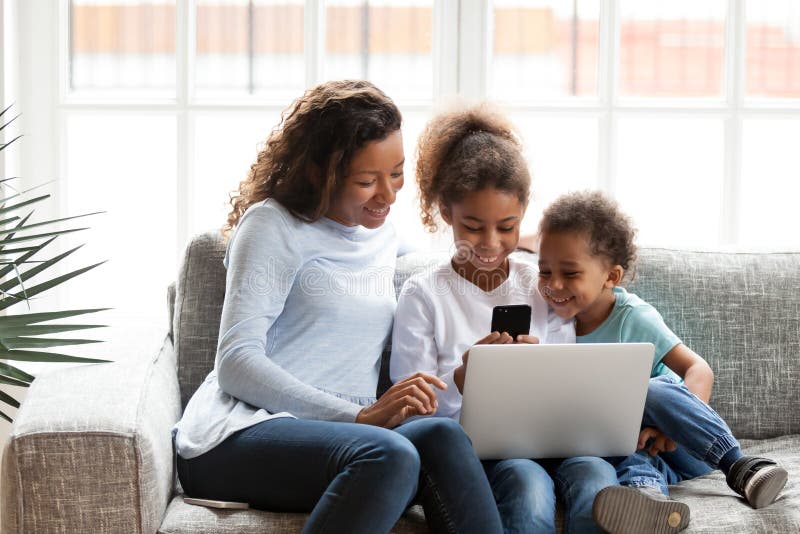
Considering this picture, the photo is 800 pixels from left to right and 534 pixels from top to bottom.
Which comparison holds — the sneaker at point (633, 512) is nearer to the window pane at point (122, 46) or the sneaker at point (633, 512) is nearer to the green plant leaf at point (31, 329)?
the green plant leaf at point (31, 329)

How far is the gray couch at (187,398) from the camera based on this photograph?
1.57 m

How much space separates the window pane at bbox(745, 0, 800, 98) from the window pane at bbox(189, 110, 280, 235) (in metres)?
1.42

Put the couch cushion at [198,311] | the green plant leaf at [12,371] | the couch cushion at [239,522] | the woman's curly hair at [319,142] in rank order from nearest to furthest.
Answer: the couch cushion at [239,522]
the woman's curly hair at [319,142]
the green plant leaf at [12,371]
the couch cushion at [198,311]

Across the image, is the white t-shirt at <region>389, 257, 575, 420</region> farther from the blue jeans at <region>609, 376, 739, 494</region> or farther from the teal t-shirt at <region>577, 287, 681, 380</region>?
the blue jeans at <region>609, 376, 739, 494</region>

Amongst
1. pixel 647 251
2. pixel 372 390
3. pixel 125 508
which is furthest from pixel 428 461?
pixel 647 251

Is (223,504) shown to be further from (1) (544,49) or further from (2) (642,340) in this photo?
(1) (544,49)

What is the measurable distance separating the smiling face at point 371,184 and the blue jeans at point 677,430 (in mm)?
657

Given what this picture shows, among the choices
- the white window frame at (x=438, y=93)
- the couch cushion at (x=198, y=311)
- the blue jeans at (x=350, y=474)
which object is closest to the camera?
the blue jeans at (x=350, y=474)

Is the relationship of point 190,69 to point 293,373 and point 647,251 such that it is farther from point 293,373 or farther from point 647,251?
point 647,251

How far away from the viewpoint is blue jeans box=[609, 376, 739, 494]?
1.77 m

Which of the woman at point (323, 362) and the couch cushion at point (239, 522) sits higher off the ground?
the woman at point (323, 362)

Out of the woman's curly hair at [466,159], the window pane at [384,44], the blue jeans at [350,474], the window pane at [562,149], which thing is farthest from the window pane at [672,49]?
the blue jeans at [350,474]

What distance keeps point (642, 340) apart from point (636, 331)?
2 cm

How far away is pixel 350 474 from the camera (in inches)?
60.3
